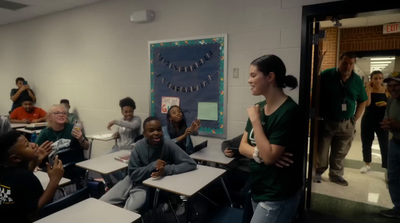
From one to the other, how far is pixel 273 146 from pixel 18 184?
1.41 meters

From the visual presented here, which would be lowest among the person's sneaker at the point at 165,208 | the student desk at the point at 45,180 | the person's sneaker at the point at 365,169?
the person's sneaker at the point at 165,208

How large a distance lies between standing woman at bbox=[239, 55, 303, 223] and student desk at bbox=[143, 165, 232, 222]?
0.56 metres

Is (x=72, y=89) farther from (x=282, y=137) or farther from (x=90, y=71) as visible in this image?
(x=282, y=137)

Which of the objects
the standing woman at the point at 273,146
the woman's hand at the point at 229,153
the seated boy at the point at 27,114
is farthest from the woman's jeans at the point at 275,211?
the seated boy at the point at 27,114

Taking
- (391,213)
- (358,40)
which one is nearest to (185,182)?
(391,213)

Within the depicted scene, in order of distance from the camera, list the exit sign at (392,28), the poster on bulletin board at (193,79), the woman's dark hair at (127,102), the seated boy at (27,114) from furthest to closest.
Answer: the exit sign at (392,28) < the seated boy at (27,114) < the woman's dark hair at (127,102) < the poster on bulletin board at (193,79)

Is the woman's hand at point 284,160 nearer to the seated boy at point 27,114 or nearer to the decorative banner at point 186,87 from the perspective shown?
the decorative banner at point 186,87

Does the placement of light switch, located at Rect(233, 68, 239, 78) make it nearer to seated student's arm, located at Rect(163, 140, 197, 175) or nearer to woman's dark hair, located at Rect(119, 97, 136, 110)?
seated student's arm, located at Rect(163, 140, 197, 175)

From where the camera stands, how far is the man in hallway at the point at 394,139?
8.52ft

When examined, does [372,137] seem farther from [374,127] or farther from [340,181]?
[340,181]

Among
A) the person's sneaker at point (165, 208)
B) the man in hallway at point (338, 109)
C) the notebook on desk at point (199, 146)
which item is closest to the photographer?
the person's sneaker at point (165, 208)

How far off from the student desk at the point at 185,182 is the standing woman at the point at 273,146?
0.56m

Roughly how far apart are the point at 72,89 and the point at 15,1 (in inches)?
64.9

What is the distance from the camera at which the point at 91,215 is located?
151cm
